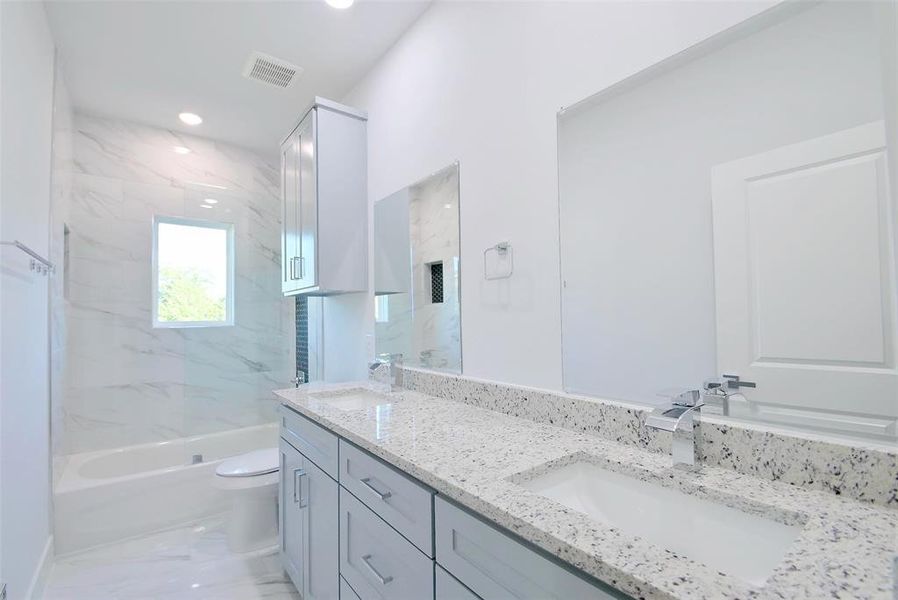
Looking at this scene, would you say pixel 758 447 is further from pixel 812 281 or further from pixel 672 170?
pixel 672 170

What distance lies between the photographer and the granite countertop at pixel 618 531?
0.52 m

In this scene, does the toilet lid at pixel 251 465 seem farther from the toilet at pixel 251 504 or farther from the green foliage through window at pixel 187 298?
the green foliage through window at pixel 187 298

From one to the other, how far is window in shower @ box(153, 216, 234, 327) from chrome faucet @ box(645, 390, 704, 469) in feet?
11.2

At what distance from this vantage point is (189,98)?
2670 mm

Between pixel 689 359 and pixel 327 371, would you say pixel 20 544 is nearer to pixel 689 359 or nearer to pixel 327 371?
pixel 327 371

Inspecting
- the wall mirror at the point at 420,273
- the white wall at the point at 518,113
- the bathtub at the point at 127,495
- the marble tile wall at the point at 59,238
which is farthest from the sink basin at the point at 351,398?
the marble tile wall at the point at 59,238

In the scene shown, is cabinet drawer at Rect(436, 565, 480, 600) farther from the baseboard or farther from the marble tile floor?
the baseboard

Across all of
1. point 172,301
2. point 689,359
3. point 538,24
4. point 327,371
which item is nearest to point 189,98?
point 172,301

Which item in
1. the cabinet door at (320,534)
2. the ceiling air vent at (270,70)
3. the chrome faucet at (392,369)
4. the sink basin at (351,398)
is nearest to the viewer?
the cabinet door at (320,534)

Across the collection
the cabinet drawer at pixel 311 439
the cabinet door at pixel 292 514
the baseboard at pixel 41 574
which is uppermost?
the cabinet drawer at pixel 311 439

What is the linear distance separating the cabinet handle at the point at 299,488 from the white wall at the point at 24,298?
92 centimetres

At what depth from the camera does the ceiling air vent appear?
2269 millimetres

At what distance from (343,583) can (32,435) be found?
1.56m

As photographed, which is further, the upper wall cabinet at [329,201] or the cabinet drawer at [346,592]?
the upper wall cabinet at [329,201]
